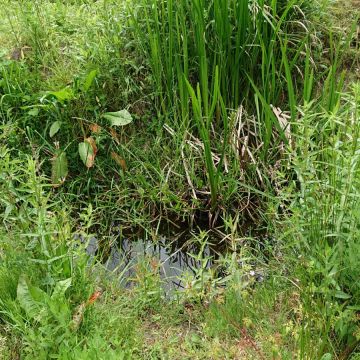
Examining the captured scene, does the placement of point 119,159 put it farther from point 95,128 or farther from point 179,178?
point 179,178

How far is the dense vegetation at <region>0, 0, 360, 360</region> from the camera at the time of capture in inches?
85.4

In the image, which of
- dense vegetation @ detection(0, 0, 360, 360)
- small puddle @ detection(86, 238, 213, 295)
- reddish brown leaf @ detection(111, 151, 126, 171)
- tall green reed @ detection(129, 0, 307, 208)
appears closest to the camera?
dense vegetation @ detection(0, 0, 360, 360)

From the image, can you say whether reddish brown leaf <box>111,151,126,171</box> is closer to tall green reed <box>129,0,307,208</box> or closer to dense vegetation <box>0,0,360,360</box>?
dense vegetation <box>0,0,360,360</box>

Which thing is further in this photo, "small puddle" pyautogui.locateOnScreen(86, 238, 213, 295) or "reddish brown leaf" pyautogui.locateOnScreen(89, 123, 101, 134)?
"reddish brown leaf" pyautogui.locateOnScreen(89, 123, 101, 134)

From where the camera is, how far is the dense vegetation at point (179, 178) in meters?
2.17

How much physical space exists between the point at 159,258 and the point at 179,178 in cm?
52

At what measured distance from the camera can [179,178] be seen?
341cm

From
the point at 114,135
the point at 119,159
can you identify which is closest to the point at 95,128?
the point at 114,135

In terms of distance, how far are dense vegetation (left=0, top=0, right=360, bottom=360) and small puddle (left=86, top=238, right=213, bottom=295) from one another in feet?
0.13

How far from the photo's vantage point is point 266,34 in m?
3.43

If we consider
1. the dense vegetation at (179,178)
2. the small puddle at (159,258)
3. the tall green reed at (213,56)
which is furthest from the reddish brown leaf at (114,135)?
the small puddle at (159,258)

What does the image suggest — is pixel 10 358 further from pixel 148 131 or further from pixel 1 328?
pixel 148 131

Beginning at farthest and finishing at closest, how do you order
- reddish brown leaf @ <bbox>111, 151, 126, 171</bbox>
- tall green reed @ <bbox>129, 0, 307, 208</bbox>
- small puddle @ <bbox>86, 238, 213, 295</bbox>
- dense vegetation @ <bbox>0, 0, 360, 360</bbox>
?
reddish brown leaf @ <bbox>111, 151, 126, 171</bbox> < tall green reed @ <bbox>129, 0, 307, 208</bbox> < small puddle @ <bbox>86, 238, 213, 295</bbox> < dense vegetation @ <bbox>0, 0, 360, 360</bbox>

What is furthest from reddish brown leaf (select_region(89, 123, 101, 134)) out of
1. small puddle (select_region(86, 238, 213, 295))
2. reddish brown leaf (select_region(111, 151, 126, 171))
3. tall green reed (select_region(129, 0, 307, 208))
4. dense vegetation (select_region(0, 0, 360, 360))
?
small puddle (select_region(86, 238, 213, 295))
